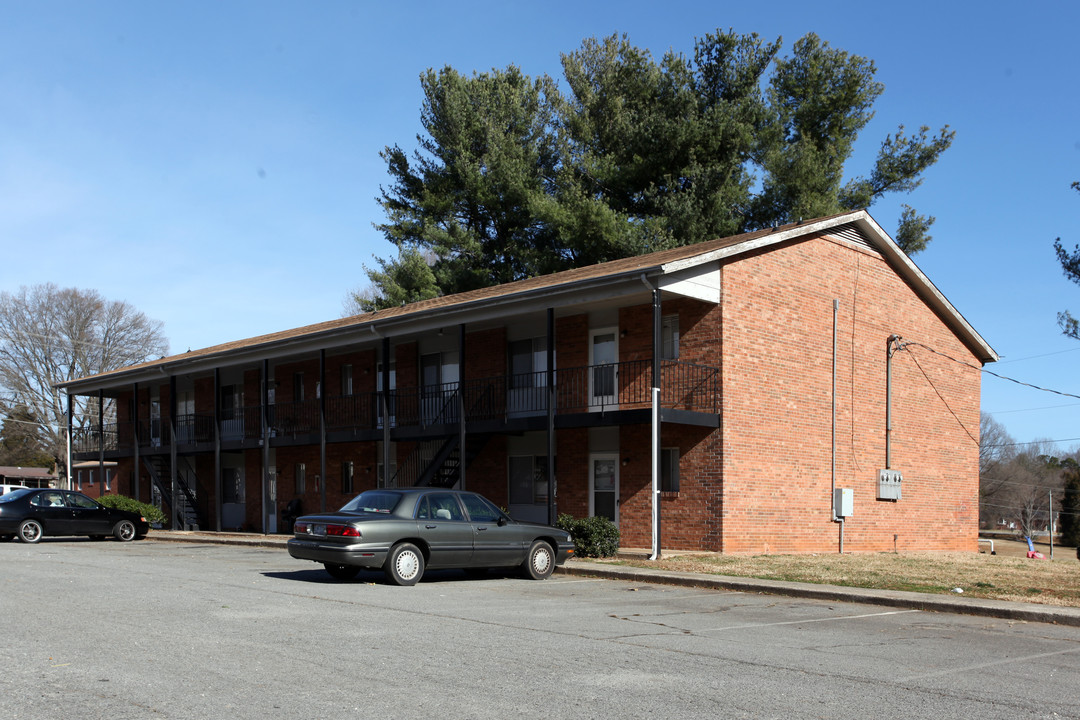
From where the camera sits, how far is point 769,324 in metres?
22.3

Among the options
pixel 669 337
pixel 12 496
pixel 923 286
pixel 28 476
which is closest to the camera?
pixel 669 337

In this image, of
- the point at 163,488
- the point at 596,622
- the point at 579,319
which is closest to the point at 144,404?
the point at 163,488

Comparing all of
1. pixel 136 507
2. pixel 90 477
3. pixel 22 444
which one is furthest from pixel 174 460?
pixel 22 444

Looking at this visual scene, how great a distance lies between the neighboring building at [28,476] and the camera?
73.4m

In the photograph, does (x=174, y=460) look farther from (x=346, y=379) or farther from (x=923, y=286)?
(x=923, y=286)

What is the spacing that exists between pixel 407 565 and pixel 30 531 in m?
14.2

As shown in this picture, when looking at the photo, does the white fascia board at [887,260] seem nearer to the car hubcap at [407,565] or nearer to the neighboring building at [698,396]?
the neighboring building at [698,396]

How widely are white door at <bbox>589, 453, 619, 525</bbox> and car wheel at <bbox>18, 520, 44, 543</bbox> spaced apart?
43.0 ft

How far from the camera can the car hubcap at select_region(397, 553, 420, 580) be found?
46.1 ft

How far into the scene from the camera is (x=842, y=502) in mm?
23156

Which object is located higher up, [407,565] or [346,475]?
[407,565]

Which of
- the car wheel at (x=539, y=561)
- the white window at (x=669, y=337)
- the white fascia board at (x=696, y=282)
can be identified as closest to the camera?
the car wheel at (x=539, y=561)

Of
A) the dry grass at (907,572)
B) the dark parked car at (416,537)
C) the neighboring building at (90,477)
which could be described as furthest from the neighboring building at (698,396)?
the neighboring building at (90,477)

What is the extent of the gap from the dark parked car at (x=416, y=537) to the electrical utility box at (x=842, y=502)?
32.7ft
